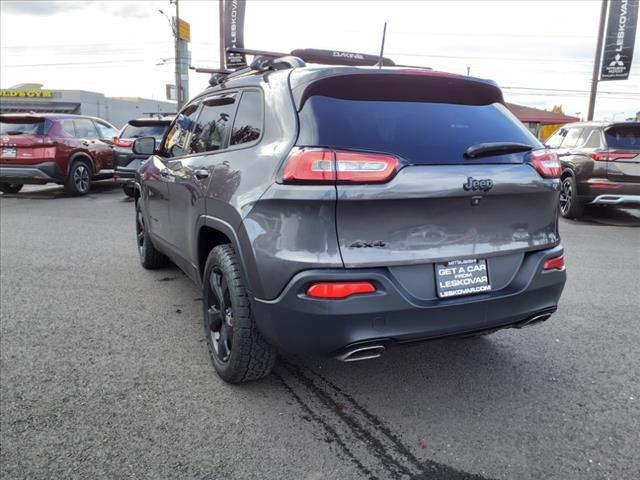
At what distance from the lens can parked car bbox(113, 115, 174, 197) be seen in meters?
10.4

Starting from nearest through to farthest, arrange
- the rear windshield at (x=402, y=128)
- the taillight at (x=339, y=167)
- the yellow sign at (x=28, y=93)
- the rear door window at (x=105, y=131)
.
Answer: the taillight at (x=339, y=167) < the rear windshield at (x=402, y=128) < the rear door window at (x=105, y=131) < the yellow sign at (x=28, y=93)

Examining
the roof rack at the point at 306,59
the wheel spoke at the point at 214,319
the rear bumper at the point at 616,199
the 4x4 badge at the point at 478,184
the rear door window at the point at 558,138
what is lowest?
the rear bumper at the point at 616,199

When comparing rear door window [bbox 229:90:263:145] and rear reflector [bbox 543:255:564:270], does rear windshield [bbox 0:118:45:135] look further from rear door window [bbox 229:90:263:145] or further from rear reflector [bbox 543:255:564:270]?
rear reflector [bbox 543:255:564:270]

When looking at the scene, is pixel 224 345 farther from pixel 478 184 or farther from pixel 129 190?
pixel 129 190

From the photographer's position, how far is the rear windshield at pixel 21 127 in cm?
1064

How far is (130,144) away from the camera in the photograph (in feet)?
34.2

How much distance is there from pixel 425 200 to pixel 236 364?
1363mm

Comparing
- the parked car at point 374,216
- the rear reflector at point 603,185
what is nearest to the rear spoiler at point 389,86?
the parked car at point 374,216

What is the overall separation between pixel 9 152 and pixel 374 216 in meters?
10.7

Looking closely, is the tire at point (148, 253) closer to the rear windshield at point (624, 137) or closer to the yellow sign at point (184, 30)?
the rear windshield at point (624, 137)

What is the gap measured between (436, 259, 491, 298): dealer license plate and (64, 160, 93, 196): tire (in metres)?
10.6

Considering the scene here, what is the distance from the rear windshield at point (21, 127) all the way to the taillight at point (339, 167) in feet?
33.8

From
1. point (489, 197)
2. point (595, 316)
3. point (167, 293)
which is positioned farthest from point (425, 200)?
point (167, 293)

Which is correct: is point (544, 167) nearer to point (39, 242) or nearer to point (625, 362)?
point (625, 362)
